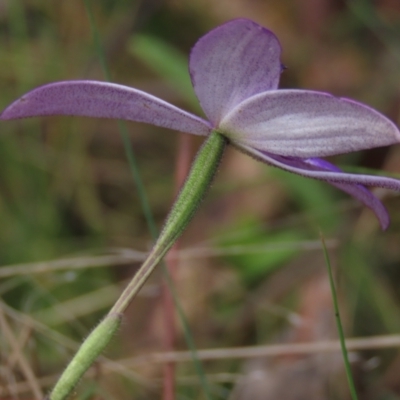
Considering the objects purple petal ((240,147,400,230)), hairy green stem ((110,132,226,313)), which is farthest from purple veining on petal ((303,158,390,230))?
hairy green stem ((110,132,226,313))

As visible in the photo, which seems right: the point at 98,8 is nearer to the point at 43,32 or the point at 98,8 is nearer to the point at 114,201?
the point at 43,32

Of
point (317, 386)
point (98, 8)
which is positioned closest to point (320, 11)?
point (98, 8)

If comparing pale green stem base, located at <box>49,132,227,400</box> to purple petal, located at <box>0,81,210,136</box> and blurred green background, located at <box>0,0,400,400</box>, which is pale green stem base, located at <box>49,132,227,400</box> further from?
blurred green background, located at <box>0,0,400,400</box>

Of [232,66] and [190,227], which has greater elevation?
[232,66]

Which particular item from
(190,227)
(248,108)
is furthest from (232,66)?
(190,227)

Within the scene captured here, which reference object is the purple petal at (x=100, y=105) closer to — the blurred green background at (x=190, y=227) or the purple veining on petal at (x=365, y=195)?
the purple veining on petal at (x=365, y=195)

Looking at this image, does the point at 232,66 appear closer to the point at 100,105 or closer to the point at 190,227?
the point at 100,105

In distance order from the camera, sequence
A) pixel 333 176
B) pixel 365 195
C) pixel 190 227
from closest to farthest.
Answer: pixel 333 176 → pixel 365 195 → pixel 190 227
